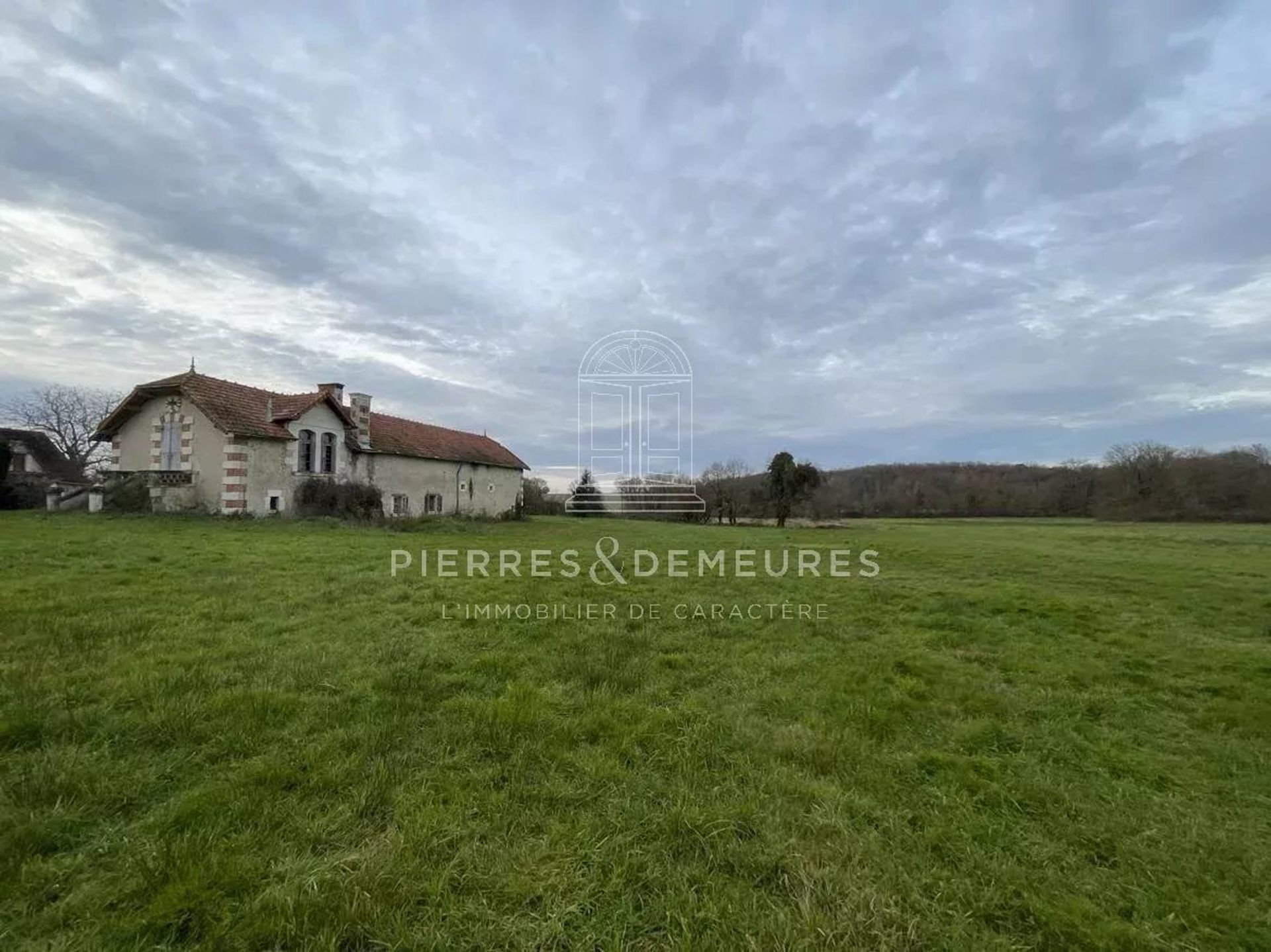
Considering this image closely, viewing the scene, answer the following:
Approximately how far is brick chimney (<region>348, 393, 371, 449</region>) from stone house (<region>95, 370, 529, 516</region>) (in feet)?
0.11

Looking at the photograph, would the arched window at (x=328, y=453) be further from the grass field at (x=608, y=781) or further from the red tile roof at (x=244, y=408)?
the grass field at (x=608, y=781)

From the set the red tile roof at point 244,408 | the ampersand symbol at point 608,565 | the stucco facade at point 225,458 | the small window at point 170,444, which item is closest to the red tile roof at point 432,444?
the red tile roof at point 244,408

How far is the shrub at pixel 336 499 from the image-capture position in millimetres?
18953

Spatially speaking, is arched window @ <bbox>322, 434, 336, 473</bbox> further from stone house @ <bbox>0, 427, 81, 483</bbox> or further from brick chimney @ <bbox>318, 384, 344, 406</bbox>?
stone house @ <bbox>0, 427, 81, 483</bbox>

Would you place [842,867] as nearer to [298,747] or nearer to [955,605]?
[298,747]

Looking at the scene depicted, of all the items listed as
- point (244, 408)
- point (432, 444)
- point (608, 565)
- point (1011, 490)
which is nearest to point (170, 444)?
point (244, 408)

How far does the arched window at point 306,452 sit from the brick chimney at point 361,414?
2.35m

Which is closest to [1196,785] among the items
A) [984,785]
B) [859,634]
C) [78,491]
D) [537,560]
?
[984,785]

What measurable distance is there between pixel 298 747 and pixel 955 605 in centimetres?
827

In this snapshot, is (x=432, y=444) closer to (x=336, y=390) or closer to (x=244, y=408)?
(x=336, y=390)

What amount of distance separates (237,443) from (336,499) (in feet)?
11.6

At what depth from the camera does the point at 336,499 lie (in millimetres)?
19438

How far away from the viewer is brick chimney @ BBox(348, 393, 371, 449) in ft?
72.1

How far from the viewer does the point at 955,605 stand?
8.09 m
